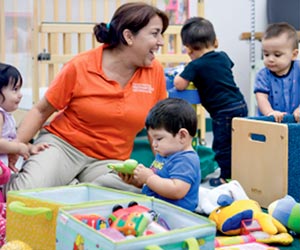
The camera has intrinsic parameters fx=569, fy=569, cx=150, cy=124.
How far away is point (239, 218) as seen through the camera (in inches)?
57.5

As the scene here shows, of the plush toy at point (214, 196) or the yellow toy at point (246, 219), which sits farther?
the plush toy at point (214, 196)

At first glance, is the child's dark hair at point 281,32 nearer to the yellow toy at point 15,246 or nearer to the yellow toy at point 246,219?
the yellow toy at point 246,219

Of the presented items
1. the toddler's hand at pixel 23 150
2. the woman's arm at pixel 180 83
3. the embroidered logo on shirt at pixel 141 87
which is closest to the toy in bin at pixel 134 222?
the toddler's hand at pixel 23 150

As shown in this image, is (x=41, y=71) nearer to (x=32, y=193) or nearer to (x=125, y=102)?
(x=125, y=102)

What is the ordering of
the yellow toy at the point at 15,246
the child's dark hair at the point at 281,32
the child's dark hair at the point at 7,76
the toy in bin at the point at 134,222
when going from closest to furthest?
the toy in bin at the point at 134,222, the yellow toy at the point at 15,246, the child's dark hair at the point at 7,76, the child's dark hair at the point at 281,32

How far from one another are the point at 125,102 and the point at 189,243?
960 mm

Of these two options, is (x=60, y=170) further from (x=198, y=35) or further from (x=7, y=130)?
(x=198, y=35)

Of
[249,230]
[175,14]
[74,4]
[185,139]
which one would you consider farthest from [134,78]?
[175,14]

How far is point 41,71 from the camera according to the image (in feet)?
10.8

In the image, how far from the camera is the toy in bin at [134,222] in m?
1.05

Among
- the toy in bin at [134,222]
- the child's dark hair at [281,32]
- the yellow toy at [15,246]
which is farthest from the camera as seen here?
the child's dark hair at [281,32]

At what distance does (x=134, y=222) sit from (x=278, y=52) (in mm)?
1282

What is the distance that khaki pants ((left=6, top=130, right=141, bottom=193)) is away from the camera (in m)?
1.75

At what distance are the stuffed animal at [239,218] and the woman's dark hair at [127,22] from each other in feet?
2.19
